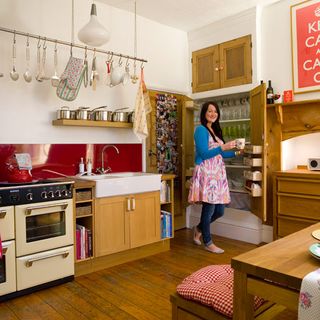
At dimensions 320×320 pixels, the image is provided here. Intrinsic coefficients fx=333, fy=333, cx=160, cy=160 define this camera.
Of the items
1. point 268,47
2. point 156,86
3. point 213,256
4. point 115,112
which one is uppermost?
point 268,47

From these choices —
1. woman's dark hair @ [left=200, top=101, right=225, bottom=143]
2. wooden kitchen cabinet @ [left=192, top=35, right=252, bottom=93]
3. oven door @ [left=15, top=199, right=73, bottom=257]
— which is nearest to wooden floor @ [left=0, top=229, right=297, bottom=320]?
oven door @ [left=15, top=199, right=73, bottom=257]

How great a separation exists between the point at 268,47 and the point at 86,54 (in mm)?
2091

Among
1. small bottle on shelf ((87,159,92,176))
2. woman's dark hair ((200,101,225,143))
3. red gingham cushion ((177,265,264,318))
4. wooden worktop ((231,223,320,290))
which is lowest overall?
red gingham cushion ((177,265,264,318))

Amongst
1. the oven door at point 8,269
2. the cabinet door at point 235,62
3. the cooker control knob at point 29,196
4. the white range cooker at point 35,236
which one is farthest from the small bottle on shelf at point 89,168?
the cabinet door at point 235,62

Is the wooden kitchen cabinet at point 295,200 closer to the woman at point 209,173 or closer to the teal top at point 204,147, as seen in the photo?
the woman at point 209,173

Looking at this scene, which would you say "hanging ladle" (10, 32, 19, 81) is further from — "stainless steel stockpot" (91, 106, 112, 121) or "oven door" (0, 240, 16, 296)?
"oven door" (0, 240, 16, 296)

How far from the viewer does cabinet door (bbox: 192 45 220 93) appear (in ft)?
14.3

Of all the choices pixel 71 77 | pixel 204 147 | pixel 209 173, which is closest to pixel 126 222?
pixel 209 173

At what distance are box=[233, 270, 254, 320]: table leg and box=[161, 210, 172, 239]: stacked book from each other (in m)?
2.50

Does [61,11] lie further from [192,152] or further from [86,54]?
[192,152]

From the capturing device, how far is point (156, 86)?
4.32 metres

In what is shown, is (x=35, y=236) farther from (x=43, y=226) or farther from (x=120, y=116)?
(x=120, y=116)

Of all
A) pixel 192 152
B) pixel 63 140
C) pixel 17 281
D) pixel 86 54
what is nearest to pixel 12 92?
pixel 63 140

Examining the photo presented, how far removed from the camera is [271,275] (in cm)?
112
